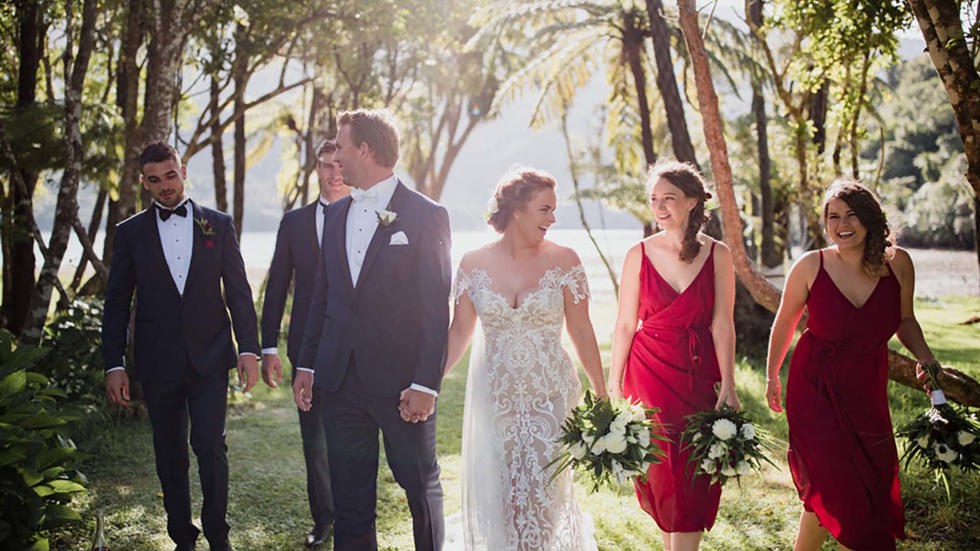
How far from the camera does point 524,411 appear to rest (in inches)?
159

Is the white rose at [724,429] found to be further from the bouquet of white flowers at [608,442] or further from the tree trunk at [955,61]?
the tree trunk at [955,61]

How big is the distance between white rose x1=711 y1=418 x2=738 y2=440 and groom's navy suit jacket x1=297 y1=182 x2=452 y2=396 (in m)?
1.36

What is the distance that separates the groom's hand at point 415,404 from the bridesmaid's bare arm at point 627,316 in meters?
1.26

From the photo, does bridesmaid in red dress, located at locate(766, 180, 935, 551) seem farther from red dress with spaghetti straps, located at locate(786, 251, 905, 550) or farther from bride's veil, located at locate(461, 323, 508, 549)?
bride's veil, located at locate(461, 323, 508, 549)

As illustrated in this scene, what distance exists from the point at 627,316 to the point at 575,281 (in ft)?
1.89

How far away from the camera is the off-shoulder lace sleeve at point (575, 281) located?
398cm

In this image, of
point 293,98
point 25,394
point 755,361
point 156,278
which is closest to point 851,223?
point 156,278

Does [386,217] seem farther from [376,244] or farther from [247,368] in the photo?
[247,368]

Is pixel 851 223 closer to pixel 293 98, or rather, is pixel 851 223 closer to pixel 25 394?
pixel 25 394

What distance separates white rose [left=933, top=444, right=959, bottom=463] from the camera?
3.69 metres

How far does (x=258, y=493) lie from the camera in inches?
245

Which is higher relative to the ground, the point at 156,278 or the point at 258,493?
the point at 156,278

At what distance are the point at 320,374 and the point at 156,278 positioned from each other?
143 cm

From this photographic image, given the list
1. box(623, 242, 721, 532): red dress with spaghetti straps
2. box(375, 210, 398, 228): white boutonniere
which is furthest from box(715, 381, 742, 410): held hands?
box(375, 210, 398, 228): white boutonniere
